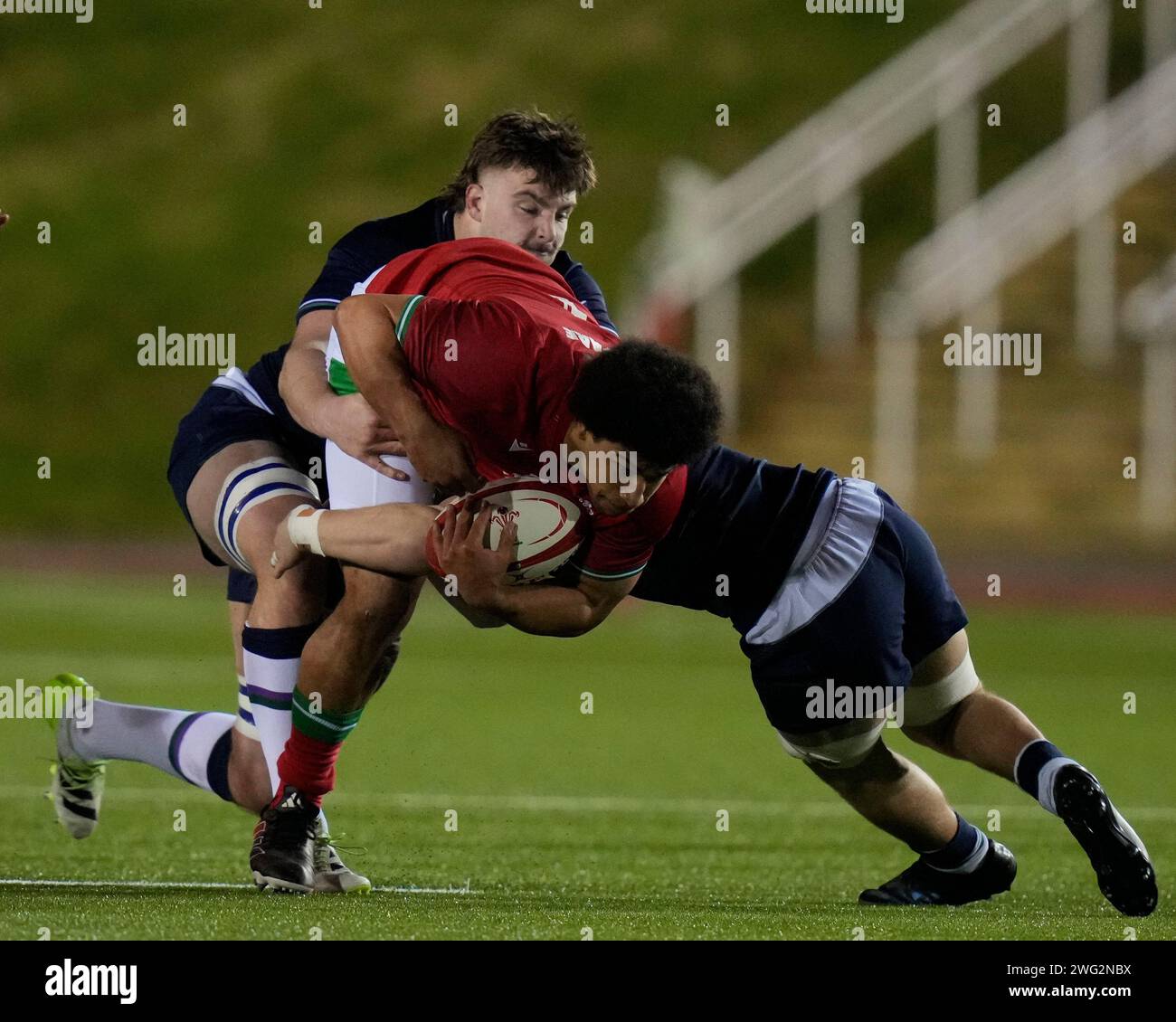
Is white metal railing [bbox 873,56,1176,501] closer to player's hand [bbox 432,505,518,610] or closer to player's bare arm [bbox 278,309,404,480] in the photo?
player's bare arm [bbox 278,309,404,480]

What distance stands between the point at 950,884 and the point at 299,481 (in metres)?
2.18

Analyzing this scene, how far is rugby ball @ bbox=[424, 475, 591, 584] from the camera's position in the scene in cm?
512

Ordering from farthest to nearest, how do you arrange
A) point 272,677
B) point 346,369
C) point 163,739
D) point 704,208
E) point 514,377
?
point 704,208 < point 163,739 < point 272,677 < point 346,369 < point 514,377

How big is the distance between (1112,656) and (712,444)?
12154mm

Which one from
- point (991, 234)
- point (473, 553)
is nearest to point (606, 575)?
point (473, 553)

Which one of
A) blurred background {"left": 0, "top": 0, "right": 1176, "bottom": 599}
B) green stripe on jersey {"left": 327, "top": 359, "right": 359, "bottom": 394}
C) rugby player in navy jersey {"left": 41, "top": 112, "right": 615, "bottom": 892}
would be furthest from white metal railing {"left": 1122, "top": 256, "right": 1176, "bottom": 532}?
green stripe on jersey {"left": 327, "top": 359, "right": 359, "bottom": 394}

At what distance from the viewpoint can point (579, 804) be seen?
8438 mm

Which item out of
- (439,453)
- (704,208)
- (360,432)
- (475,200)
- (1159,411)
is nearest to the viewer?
(439,453)

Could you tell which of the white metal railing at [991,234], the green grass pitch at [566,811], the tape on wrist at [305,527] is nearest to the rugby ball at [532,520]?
the tape on wrist at [305,527]

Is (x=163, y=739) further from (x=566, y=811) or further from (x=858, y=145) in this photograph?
(x=858, y=145)

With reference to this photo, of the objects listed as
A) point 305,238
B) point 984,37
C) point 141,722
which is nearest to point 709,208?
point 984,37

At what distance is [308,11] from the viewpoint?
41.0 metres
